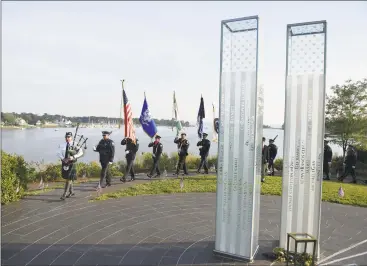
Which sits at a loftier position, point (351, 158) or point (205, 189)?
point (351, 158)

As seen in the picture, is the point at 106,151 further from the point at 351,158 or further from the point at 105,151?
the point at 351,158

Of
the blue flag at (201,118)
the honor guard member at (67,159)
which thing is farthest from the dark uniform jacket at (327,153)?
the honor guard member at (67,159)

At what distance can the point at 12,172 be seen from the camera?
29.5 ft

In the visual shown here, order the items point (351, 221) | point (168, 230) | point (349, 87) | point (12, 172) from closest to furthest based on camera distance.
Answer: point (168, 230) → point (351, 221) → point (12, 172) → point (349, 87)

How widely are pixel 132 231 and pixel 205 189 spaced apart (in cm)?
488

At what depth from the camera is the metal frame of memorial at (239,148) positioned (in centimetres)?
521

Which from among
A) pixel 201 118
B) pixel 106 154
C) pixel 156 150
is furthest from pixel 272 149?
pixel 106 154

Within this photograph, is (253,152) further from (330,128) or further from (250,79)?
(330,128)

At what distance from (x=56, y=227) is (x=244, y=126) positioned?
16.0ft

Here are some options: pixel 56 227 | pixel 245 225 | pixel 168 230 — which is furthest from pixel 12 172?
pixel 245 225

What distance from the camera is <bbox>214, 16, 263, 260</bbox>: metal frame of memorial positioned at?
5.21 m

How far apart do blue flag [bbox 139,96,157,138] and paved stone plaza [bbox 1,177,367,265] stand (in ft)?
→ 13.1

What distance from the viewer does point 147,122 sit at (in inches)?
530

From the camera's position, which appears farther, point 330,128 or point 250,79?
point 330,128
